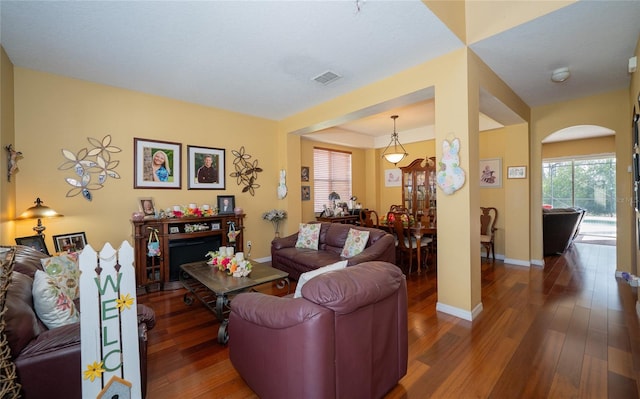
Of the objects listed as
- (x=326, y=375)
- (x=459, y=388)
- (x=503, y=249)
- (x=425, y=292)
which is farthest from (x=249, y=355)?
(x=503, y=249)

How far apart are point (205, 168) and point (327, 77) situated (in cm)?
244

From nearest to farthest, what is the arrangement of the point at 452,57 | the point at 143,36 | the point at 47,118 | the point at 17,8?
the point at 17,8, the point at 143,36, the point at 452,57, the point at 47,118

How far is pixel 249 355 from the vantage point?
1.68 meters

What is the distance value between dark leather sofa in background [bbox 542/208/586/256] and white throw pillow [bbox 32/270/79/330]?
659cm

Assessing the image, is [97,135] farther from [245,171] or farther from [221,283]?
[221,283]

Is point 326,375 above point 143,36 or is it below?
below

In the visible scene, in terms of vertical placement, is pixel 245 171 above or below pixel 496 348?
above

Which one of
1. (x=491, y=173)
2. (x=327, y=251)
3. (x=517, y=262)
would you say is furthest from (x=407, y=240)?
(x=491, y=173)

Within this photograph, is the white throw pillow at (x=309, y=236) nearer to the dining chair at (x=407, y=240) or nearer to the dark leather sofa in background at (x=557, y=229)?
the dining chair at (x=407, y=240)

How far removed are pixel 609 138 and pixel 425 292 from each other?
7.44 metres

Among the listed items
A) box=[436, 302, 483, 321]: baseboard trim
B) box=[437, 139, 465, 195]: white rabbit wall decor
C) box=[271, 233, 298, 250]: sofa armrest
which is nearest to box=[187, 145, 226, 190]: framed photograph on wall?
box=[271, 233, 298, 250]: sofa armrest

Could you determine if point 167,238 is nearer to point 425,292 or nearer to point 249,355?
point 249,355

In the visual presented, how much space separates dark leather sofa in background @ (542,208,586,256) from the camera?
5.11 metres

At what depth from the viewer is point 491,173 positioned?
5.29 m
